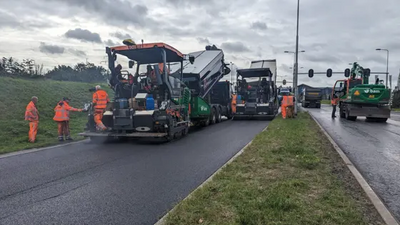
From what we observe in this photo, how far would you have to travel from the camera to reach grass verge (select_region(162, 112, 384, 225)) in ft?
11.8

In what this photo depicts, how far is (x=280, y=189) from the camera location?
4.58 metres

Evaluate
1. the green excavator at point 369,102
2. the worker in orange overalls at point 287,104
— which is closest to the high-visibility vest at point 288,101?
the worker in orange overalls at point 287,104

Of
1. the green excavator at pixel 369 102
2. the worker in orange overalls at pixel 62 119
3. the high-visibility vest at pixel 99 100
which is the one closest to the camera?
the high-visibility vest at pixel 99 100

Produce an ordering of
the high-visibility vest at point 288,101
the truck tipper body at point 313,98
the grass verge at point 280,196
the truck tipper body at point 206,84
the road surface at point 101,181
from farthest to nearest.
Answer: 1. the truck tipper body at point 313,98
2. the high-visibility vest at point 288,101
3. the truck tipper body at point 206,84
4. the road surface at point 101,181
5. the grass verge at point 280,196

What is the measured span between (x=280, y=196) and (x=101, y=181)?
294 cm

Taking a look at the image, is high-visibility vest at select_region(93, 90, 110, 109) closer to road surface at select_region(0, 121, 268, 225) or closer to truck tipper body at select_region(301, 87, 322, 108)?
road surface at select_region(0, 121, 268, 225)

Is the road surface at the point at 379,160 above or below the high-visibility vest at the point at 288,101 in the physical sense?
below

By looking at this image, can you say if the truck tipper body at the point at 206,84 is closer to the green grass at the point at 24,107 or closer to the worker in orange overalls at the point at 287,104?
the worker in orange overalls at the point at 287,104

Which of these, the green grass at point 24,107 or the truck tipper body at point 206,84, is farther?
the truck tipper body at point 206,84

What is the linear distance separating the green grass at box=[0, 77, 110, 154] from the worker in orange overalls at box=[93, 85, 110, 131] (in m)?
1.31

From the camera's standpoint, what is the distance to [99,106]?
33.2 feet

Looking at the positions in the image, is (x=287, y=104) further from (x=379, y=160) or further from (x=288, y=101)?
(x=379, y=160)

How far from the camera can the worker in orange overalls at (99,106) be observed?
998 centimetres

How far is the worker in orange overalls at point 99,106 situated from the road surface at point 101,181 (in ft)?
3.31
